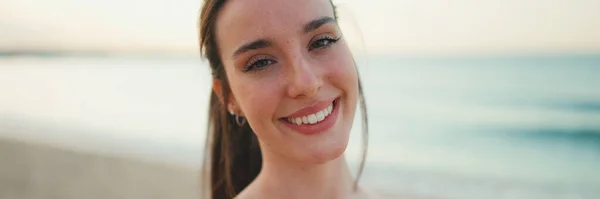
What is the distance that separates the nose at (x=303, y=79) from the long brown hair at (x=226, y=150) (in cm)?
45

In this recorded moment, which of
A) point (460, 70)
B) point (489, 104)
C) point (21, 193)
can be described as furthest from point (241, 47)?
point (460, 70)

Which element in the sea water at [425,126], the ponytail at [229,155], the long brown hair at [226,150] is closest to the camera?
the long brown hair at [226,150]

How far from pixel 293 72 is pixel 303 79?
0.05 m

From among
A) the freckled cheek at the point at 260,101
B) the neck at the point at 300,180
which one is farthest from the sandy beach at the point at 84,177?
the freckled cheek at the point at 260,101

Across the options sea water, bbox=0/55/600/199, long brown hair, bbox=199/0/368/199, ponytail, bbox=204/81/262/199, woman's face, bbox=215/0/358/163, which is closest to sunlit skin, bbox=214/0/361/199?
woman's face, bbox=215/0/358/163

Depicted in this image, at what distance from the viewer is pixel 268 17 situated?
6.29 ft

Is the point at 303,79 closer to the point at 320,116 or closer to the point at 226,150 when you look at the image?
the point at 320,116

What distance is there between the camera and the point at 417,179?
744 cm

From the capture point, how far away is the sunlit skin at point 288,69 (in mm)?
1923

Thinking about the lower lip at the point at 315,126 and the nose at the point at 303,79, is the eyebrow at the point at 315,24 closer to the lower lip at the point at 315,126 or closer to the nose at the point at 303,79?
the nose at the point at 303,79

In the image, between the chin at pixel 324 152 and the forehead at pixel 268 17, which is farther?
the chin at pixel 324 152

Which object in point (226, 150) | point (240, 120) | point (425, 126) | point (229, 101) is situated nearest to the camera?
point (229, 101)

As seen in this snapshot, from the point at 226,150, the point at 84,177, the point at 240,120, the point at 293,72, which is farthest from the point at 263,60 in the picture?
the point at 84,177

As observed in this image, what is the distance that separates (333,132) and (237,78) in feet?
1.28
